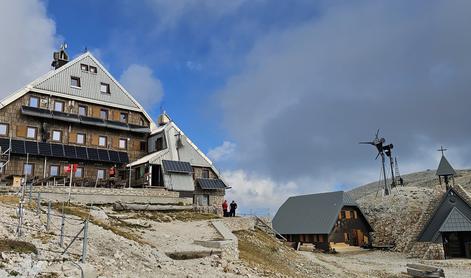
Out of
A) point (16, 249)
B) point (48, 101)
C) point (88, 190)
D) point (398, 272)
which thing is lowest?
point (398, 272)

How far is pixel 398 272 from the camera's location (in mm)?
31609

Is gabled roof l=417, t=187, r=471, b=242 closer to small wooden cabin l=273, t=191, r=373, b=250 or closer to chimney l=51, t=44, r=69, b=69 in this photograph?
small wooden cabin l=273, t=191, r=373, b=250

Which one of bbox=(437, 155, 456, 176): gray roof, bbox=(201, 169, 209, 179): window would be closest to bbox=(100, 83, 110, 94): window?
bbox=(201, 169, 209, 179): window

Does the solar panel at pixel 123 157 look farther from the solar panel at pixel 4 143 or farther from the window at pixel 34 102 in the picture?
the solar panel at pixel 4 143

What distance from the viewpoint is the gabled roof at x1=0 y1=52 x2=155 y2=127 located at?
41938 mm

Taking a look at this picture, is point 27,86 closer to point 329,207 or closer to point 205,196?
point 205,196

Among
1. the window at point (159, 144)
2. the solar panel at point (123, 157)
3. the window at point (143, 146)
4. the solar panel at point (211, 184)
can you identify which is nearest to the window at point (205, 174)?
the solar panel at point (211, 184)

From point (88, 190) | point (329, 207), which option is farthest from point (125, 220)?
point (329, 207)

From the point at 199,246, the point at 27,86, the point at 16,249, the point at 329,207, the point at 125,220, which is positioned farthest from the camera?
the point at 329,207

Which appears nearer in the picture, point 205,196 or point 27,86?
point 27,86

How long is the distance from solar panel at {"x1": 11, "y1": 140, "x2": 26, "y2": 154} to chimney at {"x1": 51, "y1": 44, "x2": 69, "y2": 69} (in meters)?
13.7

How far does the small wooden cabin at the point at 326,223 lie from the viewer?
166 ft

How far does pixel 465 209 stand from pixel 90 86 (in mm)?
43954

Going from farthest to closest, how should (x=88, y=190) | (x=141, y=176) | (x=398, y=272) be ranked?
(x=141, y=176), (x=88, y=190), (x=398, y=272)
